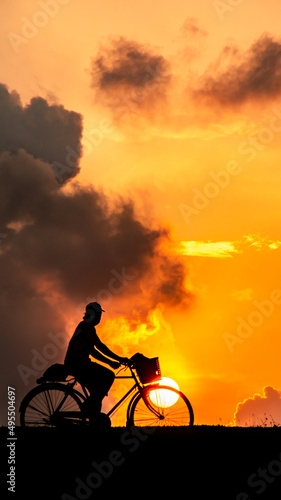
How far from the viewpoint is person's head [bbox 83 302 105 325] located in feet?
37.0

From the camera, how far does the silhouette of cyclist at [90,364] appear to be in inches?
446

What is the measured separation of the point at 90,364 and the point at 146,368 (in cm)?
104

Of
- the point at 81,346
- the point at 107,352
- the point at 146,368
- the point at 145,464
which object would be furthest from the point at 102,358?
the point at 145,464

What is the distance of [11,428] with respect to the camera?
11.6m

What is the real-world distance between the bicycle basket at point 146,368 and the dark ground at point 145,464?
0.90m

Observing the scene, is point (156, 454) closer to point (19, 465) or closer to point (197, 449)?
point (197, 449)

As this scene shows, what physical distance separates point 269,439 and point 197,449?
1.54 meters

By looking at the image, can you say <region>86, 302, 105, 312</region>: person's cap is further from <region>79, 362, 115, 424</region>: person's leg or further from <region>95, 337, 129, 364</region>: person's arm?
<region>79, 362, 115, 424</region>: person's leg

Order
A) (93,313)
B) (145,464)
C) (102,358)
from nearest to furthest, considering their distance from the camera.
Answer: (145,464) < (93,313) < (102,358)

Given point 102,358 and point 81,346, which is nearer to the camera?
point 81,346

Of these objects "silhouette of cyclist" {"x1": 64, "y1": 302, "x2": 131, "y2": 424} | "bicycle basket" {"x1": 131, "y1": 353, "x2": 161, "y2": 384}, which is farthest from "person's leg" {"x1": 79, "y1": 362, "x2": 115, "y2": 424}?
"bicycle basket" {"x1": 131, "y1": 353, "x2": 161, "y2": 384}

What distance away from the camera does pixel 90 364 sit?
1138 centimetres

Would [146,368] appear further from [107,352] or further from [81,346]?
[81,346]

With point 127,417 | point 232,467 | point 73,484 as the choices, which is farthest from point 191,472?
point 127,417
